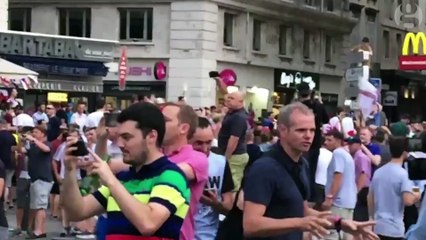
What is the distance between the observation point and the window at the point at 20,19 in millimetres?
41594

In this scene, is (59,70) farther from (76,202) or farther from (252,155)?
(76,202)

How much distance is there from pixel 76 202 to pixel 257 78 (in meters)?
37.4

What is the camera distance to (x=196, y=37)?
3775cm

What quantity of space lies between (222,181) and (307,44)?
39249 millimetres

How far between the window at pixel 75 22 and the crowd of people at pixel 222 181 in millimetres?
26817

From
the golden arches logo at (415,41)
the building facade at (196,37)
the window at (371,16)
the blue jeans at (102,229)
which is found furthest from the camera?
the window at (371,16)

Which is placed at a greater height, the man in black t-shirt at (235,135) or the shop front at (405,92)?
the shop front at (405,92)

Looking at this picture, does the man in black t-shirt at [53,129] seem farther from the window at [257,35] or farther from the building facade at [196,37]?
the window at [257,35]

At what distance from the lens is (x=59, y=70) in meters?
35.6

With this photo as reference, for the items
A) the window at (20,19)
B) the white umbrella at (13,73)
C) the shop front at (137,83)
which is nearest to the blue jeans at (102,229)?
the white umbrella at (13,73)

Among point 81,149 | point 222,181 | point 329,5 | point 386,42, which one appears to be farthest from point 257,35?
point 81,149

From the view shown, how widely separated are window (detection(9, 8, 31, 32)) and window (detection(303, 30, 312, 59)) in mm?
13093

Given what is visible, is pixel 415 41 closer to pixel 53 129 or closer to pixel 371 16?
pixel 371 16

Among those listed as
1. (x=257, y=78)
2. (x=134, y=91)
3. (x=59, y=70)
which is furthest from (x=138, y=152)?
(x=257, y=78)
